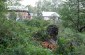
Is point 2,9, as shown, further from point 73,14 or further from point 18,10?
point 73,14

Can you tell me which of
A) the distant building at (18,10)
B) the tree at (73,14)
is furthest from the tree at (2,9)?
the tree at (73,14)

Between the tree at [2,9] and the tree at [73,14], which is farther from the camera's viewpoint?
the tree at [73,14]

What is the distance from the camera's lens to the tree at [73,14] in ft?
53.2

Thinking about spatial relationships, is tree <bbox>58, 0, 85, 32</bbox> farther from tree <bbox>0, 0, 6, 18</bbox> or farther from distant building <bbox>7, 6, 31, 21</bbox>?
tree <bbox>0, 0, 6, 18</bbox>

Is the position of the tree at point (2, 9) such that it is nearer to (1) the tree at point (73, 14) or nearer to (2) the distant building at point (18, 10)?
(2) the distant building at point (18, 10)

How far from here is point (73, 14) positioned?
16.3 m

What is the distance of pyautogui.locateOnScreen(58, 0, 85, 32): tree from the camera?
1620cm

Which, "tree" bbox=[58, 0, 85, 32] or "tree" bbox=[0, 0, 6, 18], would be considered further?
"tree" bbox=[58, 0, 85, 32]

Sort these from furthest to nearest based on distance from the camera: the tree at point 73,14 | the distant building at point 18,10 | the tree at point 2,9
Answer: the tree at point 73,14
the distant building at point 18,10
the tree at point 2,9

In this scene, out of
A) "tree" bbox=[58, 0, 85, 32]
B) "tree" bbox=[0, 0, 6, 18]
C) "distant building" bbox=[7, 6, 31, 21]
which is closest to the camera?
"tree" bbox=[0, 0, 6, 18]

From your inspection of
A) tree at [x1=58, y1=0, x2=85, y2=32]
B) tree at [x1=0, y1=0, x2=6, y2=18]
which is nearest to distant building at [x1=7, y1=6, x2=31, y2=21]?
tree at [x1=0, y1=0, x2=6, y2=18]

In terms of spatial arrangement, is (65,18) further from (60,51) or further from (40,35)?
(60,51)

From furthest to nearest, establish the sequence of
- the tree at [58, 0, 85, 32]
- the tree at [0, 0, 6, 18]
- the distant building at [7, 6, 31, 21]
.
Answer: the tree at [58, 0, 85, 32], the distant building at [7, 6, 31, 21], the tree at [0, 0, 6, 18]

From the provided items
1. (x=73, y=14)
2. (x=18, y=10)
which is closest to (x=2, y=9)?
(x=18, y=10)
